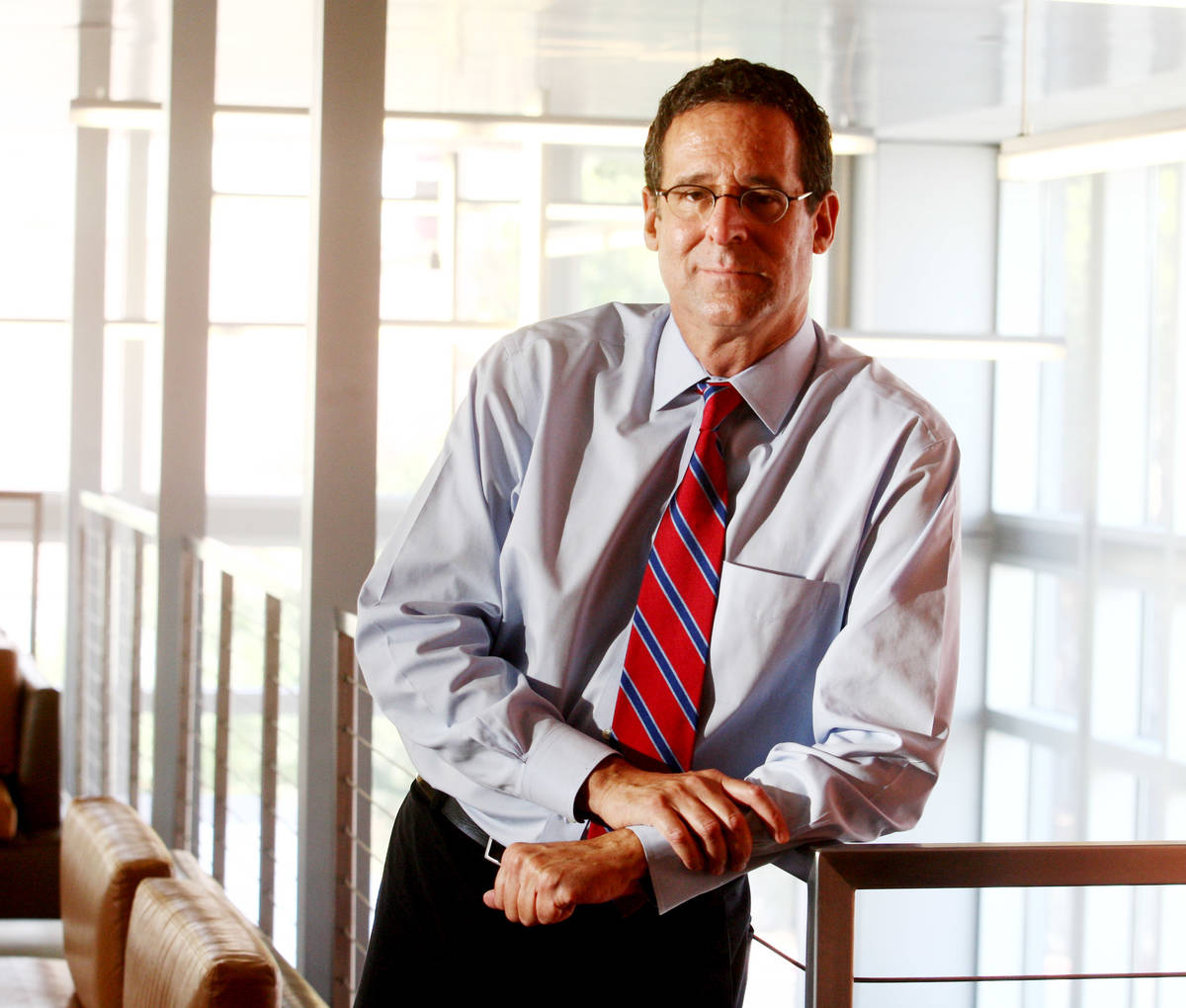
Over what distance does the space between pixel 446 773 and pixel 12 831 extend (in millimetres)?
2410

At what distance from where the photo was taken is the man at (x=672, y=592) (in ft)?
4.77

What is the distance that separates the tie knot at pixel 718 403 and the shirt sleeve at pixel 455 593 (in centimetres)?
19

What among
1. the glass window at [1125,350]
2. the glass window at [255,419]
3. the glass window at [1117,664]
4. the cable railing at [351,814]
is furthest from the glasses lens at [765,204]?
the glass window at [255,419]

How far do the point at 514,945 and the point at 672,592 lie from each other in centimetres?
41

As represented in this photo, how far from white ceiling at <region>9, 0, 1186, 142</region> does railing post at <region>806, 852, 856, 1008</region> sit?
3835 millimetres

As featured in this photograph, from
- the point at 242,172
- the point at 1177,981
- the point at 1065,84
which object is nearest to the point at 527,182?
the point at 1065,84

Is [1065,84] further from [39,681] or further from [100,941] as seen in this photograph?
[100,941]

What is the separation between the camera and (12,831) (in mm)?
3670

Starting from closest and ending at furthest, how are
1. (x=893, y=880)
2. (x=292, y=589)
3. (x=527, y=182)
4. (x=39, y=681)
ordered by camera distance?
(x=893, y=880)
(x=292, y=589)
(x=39, y=681)
(x=527, y=182)

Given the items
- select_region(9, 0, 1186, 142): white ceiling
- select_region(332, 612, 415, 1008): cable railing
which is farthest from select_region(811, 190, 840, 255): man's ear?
select_region(9, 0, 1186, 142): white ceiling

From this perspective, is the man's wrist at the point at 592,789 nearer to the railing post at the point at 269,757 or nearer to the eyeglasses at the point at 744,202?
the eyeglasses at the point at 744,202

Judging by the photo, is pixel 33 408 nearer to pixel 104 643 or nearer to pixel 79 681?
pixel 79 681

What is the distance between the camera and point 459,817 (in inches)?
66.0

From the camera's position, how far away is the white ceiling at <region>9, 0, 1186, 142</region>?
200 inches
